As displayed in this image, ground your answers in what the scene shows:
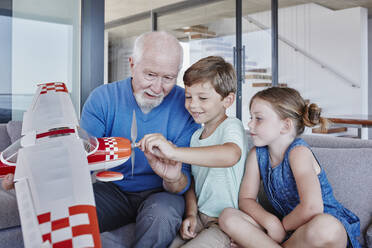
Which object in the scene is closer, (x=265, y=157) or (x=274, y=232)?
(x=274, y=232)

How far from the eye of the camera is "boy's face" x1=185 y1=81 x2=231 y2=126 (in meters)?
1.21

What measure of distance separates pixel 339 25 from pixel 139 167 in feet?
17.9

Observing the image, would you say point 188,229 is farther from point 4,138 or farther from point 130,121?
point 4,138

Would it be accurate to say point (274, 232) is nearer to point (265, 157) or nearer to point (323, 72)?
point (265, 157)

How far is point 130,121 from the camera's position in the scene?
1.28 meters

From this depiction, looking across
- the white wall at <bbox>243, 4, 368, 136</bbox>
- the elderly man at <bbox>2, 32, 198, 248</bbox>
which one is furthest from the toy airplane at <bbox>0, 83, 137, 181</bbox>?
the white wall at <bbox>243, 4, 368, 136</bbox>

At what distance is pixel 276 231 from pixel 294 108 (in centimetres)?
43

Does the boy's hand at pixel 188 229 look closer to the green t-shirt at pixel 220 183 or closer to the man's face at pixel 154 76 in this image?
the green t-shirt at pixel 220 183

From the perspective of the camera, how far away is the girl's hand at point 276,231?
1.06 meters

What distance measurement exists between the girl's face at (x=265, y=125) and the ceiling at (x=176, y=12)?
14.7 feet

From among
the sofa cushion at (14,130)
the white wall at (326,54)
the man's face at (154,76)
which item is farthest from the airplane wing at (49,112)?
the white wall at (326,54)

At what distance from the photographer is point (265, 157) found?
1.21 m

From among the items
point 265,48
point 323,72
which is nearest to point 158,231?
point 265,48

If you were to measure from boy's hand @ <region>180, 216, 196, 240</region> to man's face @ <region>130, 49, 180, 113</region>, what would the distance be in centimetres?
45
